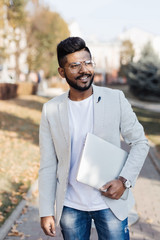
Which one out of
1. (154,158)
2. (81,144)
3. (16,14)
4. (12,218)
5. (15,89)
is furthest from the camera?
(15,89)

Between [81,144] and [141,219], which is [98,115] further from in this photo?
[141,219]

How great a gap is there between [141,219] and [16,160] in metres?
3.96

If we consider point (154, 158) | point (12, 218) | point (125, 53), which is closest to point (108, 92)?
point (12, 218)

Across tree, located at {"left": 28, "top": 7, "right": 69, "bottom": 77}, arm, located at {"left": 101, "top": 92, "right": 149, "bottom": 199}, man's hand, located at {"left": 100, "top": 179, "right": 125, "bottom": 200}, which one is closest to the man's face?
arm, located at {"left": 101, "top": 92, "right": 149, "bottom": 199}

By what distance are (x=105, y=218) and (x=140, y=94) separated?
115 ft

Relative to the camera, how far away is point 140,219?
200 inches

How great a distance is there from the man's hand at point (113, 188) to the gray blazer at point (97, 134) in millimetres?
57

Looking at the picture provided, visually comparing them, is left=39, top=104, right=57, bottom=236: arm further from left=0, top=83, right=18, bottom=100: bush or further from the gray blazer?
left=0, top=83, right=18, bottom=100: bush

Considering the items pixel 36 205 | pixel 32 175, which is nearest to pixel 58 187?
pixel 36 205

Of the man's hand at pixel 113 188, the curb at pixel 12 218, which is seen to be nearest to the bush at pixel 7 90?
the curb at pixel 12 218

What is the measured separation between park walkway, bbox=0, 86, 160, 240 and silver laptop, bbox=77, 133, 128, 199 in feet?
8.03

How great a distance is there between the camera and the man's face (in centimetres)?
226

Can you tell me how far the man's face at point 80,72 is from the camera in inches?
88.8

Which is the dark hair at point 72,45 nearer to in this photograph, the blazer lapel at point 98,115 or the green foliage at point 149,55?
the blazer lapel at point 98,115
